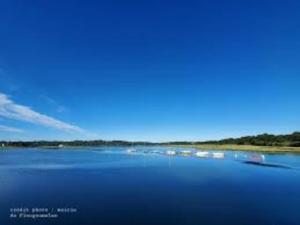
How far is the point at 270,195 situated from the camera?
3416 cm

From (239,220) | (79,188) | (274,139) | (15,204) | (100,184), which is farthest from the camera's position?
(274,139)

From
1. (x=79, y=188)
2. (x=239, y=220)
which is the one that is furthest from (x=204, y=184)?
(x=239, y=220)

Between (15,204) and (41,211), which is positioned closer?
(41,211)

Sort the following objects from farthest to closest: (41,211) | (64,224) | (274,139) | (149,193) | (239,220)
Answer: (274,139)
(149,193)
(41,211)
(239,220)
(64,224)

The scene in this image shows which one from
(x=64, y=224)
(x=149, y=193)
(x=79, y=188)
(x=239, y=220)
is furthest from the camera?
(x=79, y=188)

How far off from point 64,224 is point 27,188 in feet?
53.9

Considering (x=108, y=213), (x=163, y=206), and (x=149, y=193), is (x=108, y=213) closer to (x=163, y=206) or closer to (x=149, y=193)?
(x=163, y=206)

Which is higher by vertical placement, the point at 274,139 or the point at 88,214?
the point at 274,139

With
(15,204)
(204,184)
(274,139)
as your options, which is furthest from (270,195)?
(274,139)

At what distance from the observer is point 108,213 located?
24.1 metres

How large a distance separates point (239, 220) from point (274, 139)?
167 metres

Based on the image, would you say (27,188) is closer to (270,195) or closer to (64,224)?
(64,224)

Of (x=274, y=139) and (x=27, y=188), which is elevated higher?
(x=274, y=139)

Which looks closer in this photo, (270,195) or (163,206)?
(163,206)
